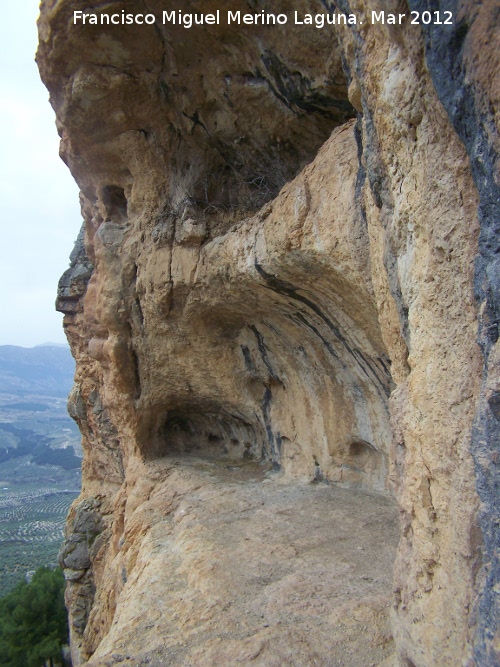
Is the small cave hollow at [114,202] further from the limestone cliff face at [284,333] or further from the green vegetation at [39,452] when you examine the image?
the green vegetation at [39,452]

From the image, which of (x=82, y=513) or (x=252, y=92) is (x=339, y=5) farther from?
(x=82, y=513)

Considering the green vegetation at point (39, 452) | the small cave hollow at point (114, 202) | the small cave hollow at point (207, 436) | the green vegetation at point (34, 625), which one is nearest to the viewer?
the small cave hollow at point (114, 202)

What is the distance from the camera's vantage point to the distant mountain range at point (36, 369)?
4936 inches

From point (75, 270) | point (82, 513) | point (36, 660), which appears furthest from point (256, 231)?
point (36, 660)

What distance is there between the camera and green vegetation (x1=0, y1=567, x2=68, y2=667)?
9266 mm

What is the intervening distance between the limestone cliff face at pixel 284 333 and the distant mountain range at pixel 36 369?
12125cm

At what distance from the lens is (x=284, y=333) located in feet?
19.0

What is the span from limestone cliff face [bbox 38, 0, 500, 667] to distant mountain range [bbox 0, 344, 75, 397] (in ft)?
398

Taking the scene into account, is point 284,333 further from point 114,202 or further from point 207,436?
point 114,202

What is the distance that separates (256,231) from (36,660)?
9.43 meters

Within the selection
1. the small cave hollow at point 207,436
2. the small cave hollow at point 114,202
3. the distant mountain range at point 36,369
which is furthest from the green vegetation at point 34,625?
the distant mountain range at point 36,369

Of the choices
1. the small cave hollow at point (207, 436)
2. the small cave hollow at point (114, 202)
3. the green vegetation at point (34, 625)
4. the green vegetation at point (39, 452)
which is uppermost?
the small cave hollow at point (114, 202)

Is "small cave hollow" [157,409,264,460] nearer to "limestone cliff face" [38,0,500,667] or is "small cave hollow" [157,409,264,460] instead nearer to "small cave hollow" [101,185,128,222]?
"limestone cliff face" [38,0,500,667]

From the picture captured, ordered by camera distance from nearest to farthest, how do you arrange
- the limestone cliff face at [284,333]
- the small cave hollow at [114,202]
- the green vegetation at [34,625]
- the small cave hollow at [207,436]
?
1. the limestone cliff face at [284,333]
2. the small cave hollow at [114,202]
3. the small cave hollow at [207,436]
4. the green vegetation at [34,625]
